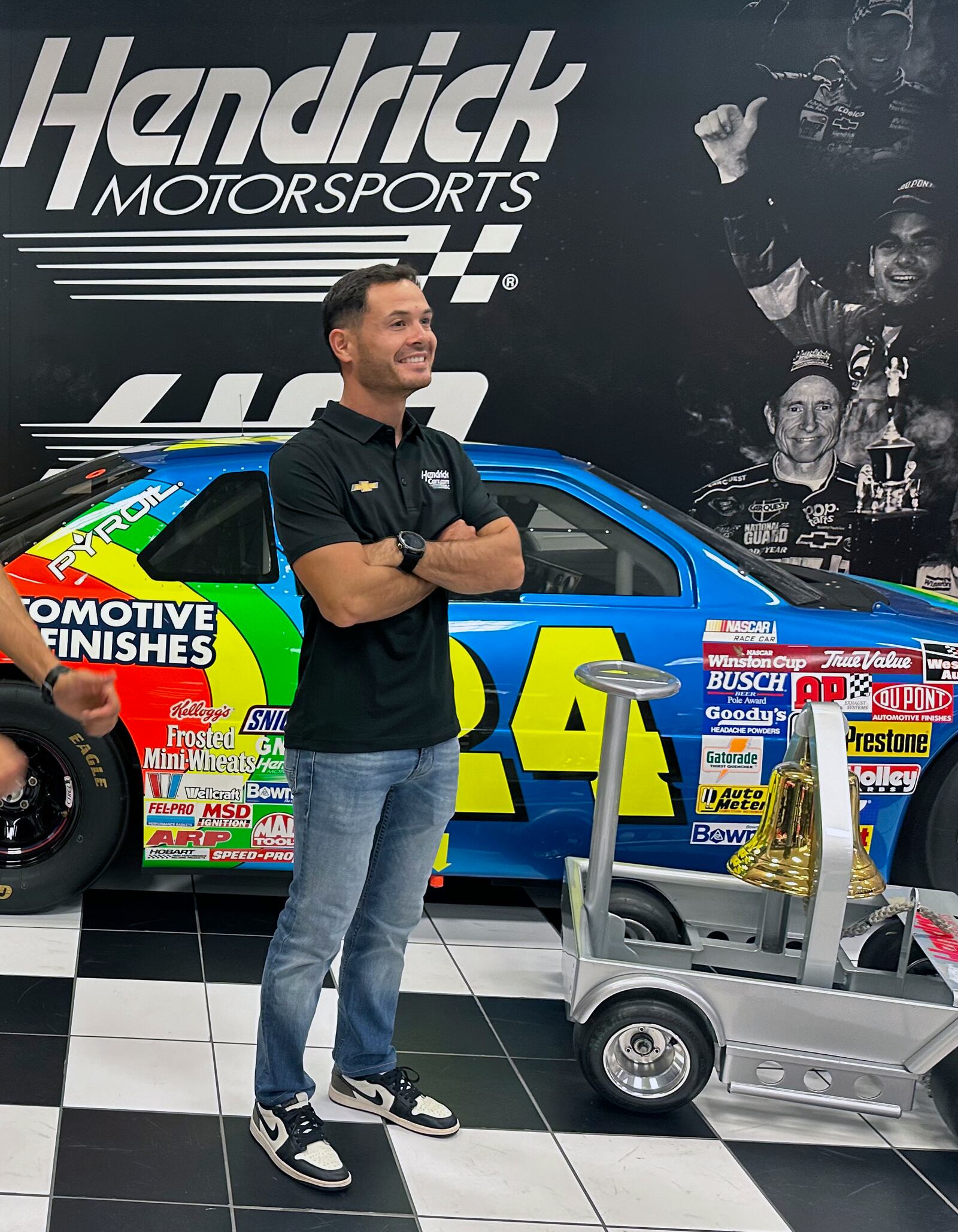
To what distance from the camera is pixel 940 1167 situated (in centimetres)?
281

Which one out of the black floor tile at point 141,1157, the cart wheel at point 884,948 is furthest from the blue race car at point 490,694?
the black floor tile at point 141,1157

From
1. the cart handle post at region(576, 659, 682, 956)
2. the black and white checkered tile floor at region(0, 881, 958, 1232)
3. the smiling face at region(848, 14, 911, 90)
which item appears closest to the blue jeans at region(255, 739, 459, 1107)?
the black and white checkered tile floor at region(0, 881, 958, 1232)

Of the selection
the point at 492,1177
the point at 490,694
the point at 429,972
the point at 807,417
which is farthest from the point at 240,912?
the point at 807,417

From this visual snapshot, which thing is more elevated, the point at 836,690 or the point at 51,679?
the point at 836,690

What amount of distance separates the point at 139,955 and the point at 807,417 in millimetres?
4438

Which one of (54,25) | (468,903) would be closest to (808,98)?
(54,25)

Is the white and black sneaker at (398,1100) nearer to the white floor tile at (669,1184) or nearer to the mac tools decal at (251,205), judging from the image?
the white floor tile at (669,1184)

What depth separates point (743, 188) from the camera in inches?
253

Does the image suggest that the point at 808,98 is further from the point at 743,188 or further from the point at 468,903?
the point at 468,903

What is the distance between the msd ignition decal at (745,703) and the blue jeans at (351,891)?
139 cm

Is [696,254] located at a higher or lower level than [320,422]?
higher

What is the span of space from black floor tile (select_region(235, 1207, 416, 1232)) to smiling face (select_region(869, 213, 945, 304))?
5417 mm

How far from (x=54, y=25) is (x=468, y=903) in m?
4.92

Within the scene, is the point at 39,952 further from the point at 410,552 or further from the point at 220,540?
the point at 410,552
